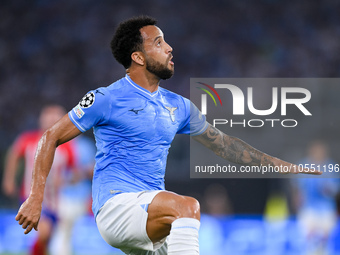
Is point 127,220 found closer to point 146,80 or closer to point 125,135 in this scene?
point 125,135

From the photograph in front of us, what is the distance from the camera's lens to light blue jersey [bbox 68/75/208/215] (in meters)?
3.58

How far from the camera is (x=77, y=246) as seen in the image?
9047 millimetres

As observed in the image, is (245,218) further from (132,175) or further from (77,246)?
(132,175)

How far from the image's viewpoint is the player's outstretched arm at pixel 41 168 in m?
3.28

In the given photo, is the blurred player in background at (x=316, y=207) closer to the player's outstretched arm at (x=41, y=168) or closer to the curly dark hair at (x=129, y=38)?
the curly dark hair at (x=129, y=38)

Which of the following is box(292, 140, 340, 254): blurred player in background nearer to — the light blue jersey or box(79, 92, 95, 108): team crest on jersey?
the light blue jersey

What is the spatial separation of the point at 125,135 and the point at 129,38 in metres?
0.71

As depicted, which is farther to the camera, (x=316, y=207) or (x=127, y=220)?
(x=316, y=207)

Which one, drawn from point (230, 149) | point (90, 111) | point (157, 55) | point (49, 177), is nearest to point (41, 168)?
point (90, 111)

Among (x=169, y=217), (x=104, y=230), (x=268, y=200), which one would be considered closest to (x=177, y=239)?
(x=169, y=217)

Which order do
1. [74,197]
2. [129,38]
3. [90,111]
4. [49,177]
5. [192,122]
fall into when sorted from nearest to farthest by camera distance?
[90,111]
[129,38]
[192,122]
[49,177]
[74,197]

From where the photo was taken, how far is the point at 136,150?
12.1 ft


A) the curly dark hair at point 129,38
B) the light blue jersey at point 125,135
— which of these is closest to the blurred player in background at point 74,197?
the curly dark hair at point 129,38

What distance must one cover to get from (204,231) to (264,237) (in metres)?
0.93
